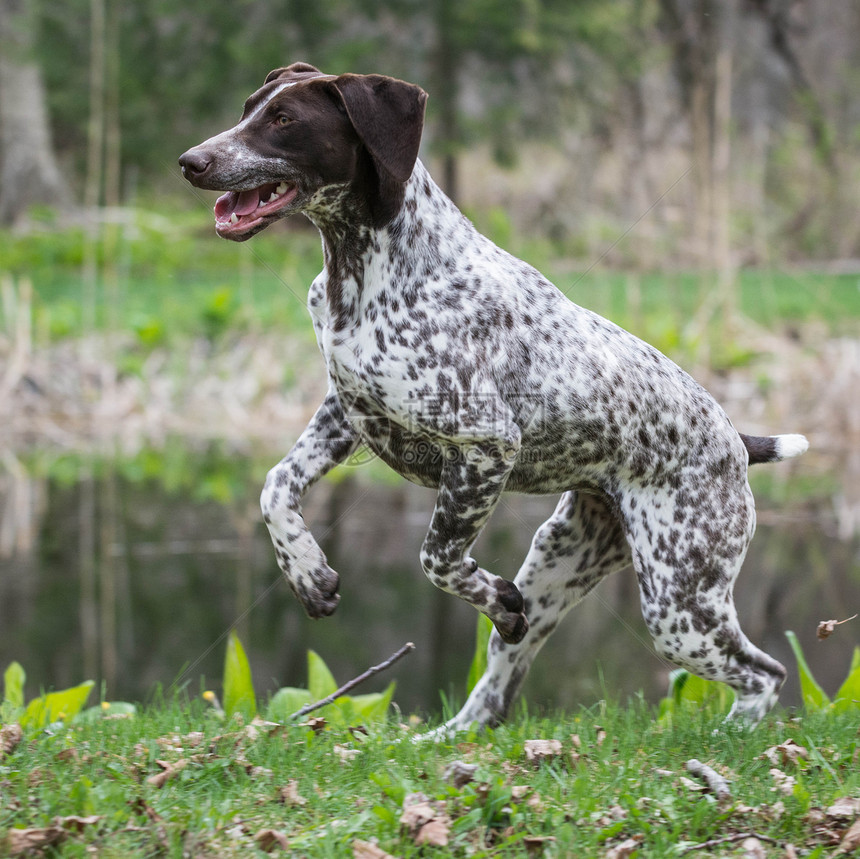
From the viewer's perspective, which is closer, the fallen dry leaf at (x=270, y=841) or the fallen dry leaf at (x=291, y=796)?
the fallen dry leaf at (x=270, y=841)

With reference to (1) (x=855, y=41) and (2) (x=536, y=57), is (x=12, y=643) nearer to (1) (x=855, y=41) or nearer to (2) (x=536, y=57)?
(2) (x=536, y=57)

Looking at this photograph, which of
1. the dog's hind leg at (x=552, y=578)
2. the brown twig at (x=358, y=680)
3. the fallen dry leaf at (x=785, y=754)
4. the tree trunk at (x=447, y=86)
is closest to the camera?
the fallen dry leaf at (x=785, y=754)

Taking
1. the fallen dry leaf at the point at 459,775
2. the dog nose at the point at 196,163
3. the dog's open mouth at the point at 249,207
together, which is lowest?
the fallen dry leaf at the point at 459,775

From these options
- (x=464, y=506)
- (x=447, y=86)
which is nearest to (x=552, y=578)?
(x=464, y=506)

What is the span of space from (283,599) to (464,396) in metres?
4.47

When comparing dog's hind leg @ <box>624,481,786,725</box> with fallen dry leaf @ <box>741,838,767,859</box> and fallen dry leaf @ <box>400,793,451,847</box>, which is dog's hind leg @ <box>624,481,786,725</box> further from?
fallen dry leaf @ <box>400,793,451,847</box>

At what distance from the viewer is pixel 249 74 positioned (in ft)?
55.4

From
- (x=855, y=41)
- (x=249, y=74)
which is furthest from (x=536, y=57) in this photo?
(x=855, y=41)

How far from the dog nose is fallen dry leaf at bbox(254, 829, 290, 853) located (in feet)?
5.47

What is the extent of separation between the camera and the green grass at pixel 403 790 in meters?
2.74

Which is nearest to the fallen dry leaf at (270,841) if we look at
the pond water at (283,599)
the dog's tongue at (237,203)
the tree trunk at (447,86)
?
the dog's tongue at (237,203)

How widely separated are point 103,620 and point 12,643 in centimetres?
59

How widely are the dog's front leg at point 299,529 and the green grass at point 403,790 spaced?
0.41m

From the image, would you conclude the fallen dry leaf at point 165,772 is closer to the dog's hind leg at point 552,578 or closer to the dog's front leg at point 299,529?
the dog's front leg at point 299,529
